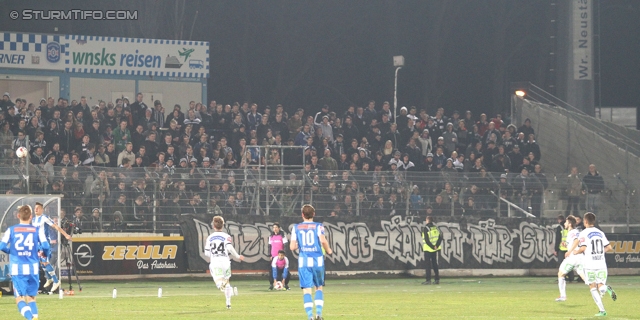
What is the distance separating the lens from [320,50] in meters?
62.3

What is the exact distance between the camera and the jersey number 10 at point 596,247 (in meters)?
19.6

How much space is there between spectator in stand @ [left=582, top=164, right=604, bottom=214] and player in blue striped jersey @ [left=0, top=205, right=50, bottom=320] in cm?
2241

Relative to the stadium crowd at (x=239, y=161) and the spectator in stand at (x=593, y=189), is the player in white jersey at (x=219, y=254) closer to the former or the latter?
the stadium crowd at (x=239, y=161)

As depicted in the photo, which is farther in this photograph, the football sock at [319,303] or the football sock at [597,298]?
the football sock at [597,298]

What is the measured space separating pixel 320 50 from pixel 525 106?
2165 centimetres

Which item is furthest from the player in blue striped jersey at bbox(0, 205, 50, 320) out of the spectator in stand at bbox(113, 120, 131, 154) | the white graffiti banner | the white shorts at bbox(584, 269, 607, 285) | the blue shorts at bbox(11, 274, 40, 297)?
the spectator in stand at bbox(113, 120, 131, 154)

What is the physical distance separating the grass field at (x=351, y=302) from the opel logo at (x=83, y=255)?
629mm

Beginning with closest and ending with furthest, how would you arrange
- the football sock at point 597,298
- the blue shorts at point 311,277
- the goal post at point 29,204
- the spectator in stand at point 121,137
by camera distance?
the blue shorts at point 311,277 → the football sock at point 597,298 → the goal post at point 29,204 → the spectator in stand at point 121,137

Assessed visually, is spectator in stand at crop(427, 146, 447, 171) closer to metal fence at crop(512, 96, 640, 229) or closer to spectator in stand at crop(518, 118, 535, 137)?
metal fence at crop(512, 96, 640, 229)

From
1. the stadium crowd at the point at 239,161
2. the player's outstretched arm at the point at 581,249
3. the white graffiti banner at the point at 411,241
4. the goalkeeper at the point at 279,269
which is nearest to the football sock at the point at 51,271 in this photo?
the stadium crowd at the point at 239,161

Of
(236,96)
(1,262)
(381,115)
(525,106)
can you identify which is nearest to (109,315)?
(1,262)

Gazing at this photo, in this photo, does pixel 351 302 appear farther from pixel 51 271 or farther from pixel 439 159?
pixel 439 159

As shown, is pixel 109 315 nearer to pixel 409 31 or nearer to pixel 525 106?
pixel 525 106

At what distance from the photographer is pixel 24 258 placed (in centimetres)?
1656
